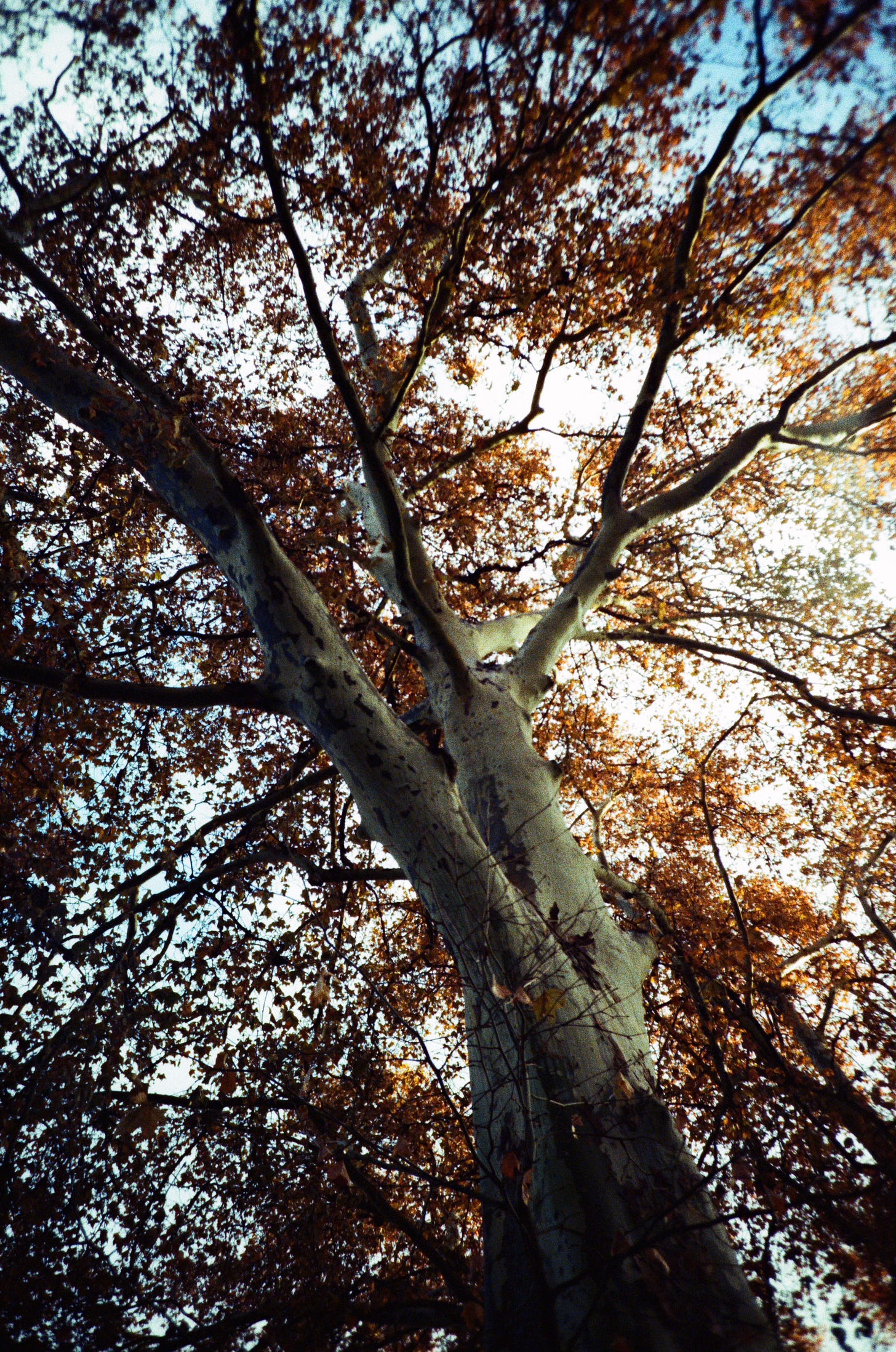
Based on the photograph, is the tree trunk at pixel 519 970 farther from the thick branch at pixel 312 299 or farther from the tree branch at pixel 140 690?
the thick branch at pixel 312 299

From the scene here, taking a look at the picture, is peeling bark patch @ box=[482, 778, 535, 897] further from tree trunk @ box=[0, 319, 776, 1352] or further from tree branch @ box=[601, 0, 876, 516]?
tree branch @ box=[601, 0, 876, 516]

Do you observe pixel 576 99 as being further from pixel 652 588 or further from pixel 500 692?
pixel 652 588

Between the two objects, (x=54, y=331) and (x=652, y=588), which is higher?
(x=54, y=331)

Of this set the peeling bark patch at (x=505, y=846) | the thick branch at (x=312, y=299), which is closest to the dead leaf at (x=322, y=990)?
the peeling bark patch at (x=505, y=846)

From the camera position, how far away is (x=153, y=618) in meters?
7.12

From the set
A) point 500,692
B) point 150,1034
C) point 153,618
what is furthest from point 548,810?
point 153,618

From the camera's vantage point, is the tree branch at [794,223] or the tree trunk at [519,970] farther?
the tree branch at [794,223]

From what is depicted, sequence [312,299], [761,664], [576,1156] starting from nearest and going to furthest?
[576,1156]
[312,299]
[761,664]

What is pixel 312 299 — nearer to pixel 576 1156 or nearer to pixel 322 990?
pixel 576 1156

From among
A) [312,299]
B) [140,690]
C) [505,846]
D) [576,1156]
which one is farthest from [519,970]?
[312,299]

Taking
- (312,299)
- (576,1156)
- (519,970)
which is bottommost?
(576,1156)

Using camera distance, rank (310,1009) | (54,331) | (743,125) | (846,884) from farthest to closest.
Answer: (846,884) < (54,331) < (310,1009) < (743,125)

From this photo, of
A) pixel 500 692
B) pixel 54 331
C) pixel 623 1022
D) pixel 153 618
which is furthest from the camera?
pixel 153 618

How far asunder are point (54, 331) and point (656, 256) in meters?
6.24
